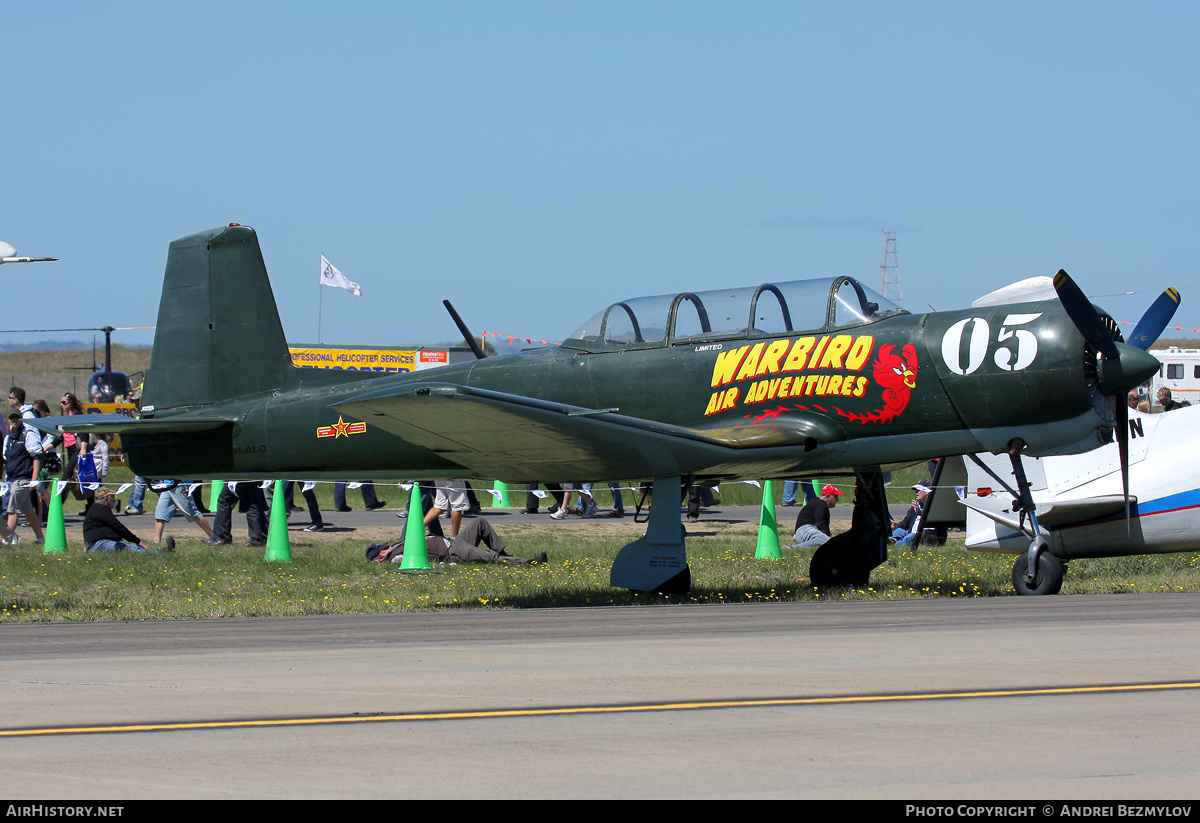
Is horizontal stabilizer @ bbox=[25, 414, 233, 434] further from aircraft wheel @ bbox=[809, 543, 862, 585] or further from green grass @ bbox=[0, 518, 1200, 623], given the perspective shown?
aircraft wheel @ bbox=[809, 543, 862, 585]

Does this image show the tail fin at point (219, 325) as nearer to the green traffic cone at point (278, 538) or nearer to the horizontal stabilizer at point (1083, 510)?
the green traffic cone at point (278, 538)

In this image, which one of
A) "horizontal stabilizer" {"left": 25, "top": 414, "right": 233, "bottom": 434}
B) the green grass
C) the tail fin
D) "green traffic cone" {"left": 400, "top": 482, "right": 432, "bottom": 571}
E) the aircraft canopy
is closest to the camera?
the green grass

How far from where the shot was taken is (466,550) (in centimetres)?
1533

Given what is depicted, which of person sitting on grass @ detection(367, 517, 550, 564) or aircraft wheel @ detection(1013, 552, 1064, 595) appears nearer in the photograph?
aircraft wheel @ detection(1013, 552, 1064, 595)

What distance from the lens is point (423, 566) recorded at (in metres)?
14.7

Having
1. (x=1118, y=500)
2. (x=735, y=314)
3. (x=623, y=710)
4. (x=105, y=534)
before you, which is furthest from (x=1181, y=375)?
(x=623, y=710)

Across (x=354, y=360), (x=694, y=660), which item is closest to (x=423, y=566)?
(x=694, y=660)

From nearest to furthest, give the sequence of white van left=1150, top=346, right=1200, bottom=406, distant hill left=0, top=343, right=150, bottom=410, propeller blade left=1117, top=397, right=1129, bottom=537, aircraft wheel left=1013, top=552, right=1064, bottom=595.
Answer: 1. aircraft wheel left=1013, top=552, right=1064, bottom=595
2. propeller blade left=1117, top=397, right=1129, bottom=537
3. white van left=1150, top=346, right=1200, bottom=406
4. distant hill left=0, top=343, right=150, bottom=410

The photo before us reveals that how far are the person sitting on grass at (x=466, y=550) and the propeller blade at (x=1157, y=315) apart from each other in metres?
7.34

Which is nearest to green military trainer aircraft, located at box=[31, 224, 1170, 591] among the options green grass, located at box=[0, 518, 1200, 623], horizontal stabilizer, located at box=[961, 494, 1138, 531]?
green grass, located at box=[0, 518, 1200, 623]

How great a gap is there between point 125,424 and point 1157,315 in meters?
10.5

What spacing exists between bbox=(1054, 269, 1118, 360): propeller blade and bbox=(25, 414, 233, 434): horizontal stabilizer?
337 inches

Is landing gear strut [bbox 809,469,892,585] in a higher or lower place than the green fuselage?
lower

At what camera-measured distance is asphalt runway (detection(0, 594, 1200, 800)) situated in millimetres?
4062
